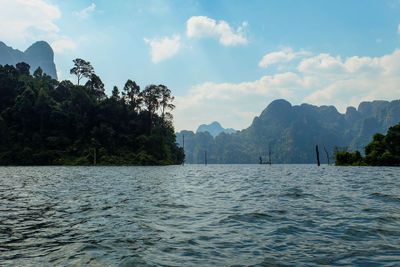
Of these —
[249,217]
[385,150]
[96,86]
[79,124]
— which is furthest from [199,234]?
[96,86]

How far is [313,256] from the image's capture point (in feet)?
18.7

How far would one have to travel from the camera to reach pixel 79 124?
95.4 meters

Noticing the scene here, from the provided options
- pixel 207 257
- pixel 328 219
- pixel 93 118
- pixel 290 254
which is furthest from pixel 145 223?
pixel 93 118

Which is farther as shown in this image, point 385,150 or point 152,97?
point 152,97

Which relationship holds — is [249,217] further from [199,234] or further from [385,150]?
[385,150]

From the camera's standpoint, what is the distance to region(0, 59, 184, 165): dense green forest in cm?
8706

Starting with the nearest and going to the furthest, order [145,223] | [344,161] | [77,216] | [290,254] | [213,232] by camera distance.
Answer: [290,254]
[213,232]
[145,223]
[77,216]
[344,161]

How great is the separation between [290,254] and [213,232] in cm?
270

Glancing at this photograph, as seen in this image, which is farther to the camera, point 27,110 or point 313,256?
point 27,110

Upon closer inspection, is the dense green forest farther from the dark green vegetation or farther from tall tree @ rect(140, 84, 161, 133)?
the dark green vegetation

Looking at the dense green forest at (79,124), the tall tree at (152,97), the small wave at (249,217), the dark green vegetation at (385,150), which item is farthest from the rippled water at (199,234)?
the tall tree at (152,97)

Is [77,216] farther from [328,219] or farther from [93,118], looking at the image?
[93,118]

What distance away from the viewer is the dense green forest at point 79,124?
87.1m

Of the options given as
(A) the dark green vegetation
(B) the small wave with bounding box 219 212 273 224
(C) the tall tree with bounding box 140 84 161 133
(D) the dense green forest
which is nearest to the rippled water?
(B) the small wave with bounding box 219 212 273 224
